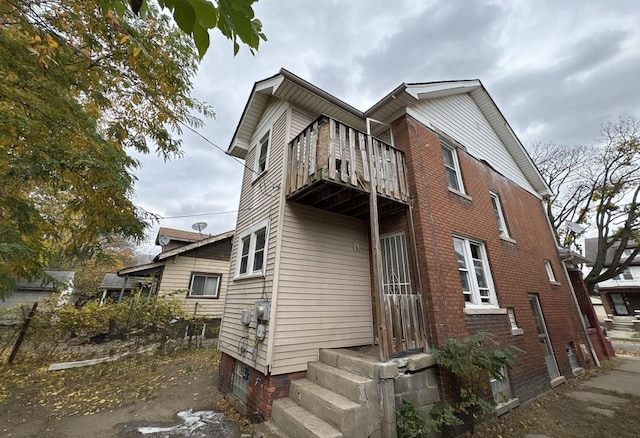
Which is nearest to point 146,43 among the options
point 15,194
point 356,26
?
point 15,194

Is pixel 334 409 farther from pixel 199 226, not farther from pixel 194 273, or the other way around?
pixel 199 226

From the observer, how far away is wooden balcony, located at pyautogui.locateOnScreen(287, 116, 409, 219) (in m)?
5.03

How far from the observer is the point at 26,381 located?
6777 mm

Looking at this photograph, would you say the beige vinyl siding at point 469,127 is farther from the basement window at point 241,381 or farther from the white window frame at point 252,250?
the basement window at point 241,381

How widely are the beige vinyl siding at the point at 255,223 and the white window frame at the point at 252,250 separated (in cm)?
9

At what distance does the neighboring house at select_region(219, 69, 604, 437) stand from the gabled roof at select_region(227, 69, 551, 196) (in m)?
0.04

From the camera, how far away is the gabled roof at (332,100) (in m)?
6.66

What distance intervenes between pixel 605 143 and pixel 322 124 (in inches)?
806

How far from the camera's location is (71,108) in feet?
14.6

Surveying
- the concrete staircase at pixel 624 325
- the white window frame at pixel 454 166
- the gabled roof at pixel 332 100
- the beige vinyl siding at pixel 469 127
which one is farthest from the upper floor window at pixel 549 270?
the concrete staircase at pixel 624 325

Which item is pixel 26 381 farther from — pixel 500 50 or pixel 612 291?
pixel 612 291

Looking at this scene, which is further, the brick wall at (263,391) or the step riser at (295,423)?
the brick wall at (263,391)

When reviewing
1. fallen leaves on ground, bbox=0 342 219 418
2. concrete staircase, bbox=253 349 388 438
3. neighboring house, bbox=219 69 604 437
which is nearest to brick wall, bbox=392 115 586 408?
neighboring house, bbox=219 69 604 437

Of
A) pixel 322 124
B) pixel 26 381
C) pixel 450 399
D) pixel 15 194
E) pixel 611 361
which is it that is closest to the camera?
pixel 15 194
